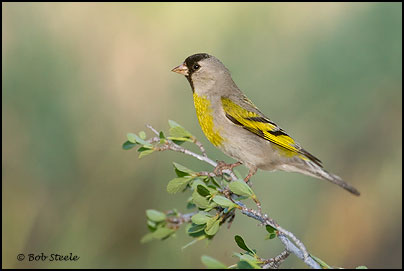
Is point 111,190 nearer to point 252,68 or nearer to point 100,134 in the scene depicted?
point 100,134

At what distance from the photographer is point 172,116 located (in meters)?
4.75

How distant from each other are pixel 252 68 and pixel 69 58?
1.70 meters

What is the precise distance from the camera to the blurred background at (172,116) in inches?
167

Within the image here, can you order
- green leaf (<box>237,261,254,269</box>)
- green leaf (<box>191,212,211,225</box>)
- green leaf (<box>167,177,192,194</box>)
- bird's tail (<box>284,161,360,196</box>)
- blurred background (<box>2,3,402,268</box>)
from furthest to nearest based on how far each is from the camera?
blurred background (<box>2,3,402,268</box>) → bird's tail (<box>284,161,360,196</box>) → green leaf (<box>167,177,192,194</box>) → green leaf (<box>191,212,211,225</box>) → green leaf (<box>237,261,254,269</box>)

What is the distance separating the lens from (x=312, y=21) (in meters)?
5.77

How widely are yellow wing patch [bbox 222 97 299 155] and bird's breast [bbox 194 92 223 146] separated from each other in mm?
106

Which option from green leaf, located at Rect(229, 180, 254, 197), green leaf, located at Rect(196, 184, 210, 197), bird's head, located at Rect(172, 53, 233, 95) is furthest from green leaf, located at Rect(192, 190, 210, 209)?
bird's head, located at Rect(172, 53, 233, 95)

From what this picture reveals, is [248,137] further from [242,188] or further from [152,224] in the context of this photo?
[242,188]

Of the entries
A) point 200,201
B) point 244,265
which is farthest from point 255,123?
point 244,265

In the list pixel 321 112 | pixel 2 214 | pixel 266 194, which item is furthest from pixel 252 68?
pixel 2 214

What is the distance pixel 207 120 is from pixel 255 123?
0.98ft

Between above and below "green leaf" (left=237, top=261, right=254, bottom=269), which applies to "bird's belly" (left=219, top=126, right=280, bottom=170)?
above

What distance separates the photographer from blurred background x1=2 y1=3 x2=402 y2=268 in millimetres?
4246

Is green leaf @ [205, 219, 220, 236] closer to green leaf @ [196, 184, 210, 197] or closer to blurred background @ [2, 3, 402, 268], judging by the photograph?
green leaf @ [196, 184, 210, 197]
